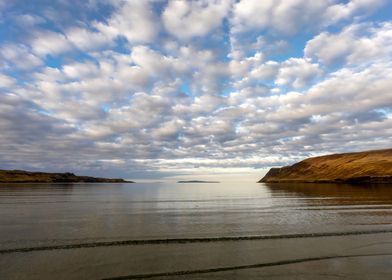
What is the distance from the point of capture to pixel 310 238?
55.4 feet

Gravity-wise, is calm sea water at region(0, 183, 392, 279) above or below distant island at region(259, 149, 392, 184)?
below

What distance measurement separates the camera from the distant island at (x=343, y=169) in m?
112

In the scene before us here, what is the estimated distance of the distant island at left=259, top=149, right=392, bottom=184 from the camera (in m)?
112

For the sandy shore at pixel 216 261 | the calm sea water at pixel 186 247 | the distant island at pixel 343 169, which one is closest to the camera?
the sandy shore at pixel 216 261

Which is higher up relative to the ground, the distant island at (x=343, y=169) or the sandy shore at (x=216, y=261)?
the distant island at (x=343, y=169)

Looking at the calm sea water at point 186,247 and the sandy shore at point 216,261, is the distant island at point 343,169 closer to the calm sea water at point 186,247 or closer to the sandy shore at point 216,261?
the calm sea water at point 186,247

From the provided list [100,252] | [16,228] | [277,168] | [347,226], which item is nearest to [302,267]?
[100,252]

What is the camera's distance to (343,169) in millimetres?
129375

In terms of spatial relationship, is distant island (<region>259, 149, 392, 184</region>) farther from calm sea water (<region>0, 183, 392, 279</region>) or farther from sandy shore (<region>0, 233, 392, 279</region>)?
sandy shore (<region>0, 233, 392, 279</region>)

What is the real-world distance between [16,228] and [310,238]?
1917 centimetres

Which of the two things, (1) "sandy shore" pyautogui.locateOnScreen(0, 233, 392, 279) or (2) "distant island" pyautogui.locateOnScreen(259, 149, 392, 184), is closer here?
(1) "sandy shore" pyautogui.locateOnScreen(0, 233, 392, 279)

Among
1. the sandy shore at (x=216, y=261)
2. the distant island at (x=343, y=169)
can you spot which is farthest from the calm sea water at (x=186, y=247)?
the distant island at (x=343, y=169)

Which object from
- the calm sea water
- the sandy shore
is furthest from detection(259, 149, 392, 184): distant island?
the sandy shore

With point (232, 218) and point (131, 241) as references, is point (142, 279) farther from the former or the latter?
point (232, 218)
